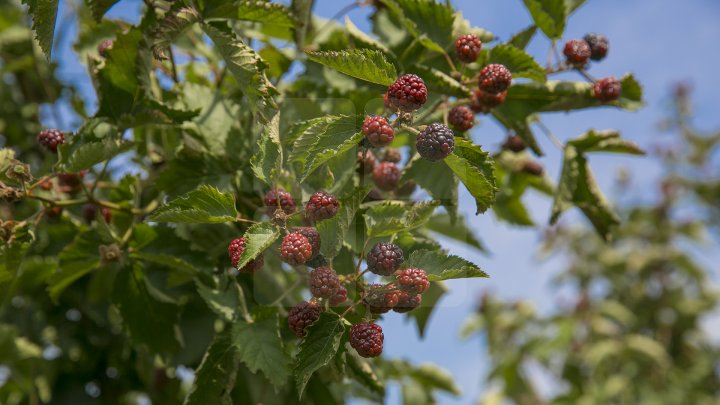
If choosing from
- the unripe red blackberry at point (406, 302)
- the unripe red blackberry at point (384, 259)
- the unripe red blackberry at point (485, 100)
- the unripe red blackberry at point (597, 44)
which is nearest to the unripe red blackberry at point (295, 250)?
the unripe red blackberry at point (384, 259)

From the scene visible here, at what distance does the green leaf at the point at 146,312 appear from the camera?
2.34 meters

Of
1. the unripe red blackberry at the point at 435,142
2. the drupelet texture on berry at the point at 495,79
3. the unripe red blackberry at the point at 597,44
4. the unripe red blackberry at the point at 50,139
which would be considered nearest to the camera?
the unripe red blackberry at the point at 435,142

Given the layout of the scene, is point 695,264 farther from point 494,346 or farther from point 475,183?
point 475,183

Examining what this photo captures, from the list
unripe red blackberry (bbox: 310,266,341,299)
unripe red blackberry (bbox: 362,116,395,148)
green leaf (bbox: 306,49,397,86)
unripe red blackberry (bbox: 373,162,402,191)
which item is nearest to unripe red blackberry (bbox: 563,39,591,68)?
unripe red blackberry (bbox: 373,162,402,191)

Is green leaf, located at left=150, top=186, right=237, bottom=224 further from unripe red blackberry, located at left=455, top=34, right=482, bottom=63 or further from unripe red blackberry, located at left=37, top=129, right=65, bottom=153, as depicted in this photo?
unripe red blackberry, located at left=455, top=34, right=482, bottom=63

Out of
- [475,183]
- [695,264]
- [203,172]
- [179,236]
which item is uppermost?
[475,183]

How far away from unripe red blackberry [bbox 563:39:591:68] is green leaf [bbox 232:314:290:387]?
128 cm

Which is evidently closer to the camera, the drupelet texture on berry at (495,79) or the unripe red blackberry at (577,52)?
the drupelet texture on berry at (495,79)

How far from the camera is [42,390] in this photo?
3180mm

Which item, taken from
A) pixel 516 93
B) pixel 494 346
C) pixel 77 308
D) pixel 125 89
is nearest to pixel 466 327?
pixel 494 346

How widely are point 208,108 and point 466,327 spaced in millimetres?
5743

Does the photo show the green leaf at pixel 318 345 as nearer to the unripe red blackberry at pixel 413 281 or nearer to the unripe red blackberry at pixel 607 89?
the unripe red blackberry at pixel 413 281

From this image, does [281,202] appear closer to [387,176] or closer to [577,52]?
[387,176]

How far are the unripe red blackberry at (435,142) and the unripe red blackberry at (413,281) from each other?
10.7 inches
